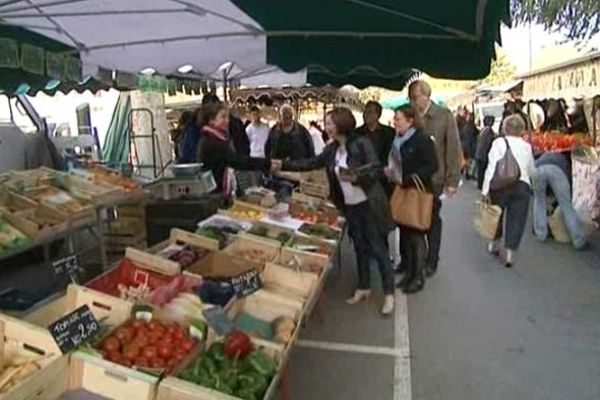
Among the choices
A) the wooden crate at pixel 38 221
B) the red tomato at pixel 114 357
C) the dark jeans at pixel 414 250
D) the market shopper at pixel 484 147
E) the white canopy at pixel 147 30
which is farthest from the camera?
the market shopper at pixel 484 147

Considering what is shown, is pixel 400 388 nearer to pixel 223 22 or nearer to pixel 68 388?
pixel 68 388

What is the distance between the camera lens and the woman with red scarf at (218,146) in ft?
17.0

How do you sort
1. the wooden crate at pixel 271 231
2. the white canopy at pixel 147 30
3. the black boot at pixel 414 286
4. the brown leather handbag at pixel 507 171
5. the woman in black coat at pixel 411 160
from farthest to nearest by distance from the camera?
the brown leather handbag at pixel 507 171 < the black boot at pixel 414 286 < the woman in black coat at pixel 411 160 < the wooden crate at pixel 271 231 < the white canopy at pixel 147 30

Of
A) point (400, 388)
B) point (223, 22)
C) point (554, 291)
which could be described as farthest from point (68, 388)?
point (554, 291)

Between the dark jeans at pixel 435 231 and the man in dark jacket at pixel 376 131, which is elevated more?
the man in dark jacket at pixel 376 131

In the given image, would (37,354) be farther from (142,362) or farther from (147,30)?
(147,30)

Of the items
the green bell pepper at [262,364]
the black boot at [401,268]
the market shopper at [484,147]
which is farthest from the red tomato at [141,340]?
the market shopper at [484,147]

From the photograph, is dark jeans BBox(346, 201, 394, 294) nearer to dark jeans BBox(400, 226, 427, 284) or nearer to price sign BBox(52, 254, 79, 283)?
dark jeans BBox(400, 226, 427, 284)

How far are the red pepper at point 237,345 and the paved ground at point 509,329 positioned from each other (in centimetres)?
127

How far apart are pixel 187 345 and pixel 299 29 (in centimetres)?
239

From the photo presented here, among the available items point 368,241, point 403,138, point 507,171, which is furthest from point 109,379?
point 507,171

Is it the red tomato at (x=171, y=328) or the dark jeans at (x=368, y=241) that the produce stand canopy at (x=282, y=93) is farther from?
the red tomato at (x=171, y=328)

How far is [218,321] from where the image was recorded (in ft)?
9.21

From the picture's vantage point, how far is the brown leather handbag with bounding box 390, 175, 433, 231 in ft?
17.0
